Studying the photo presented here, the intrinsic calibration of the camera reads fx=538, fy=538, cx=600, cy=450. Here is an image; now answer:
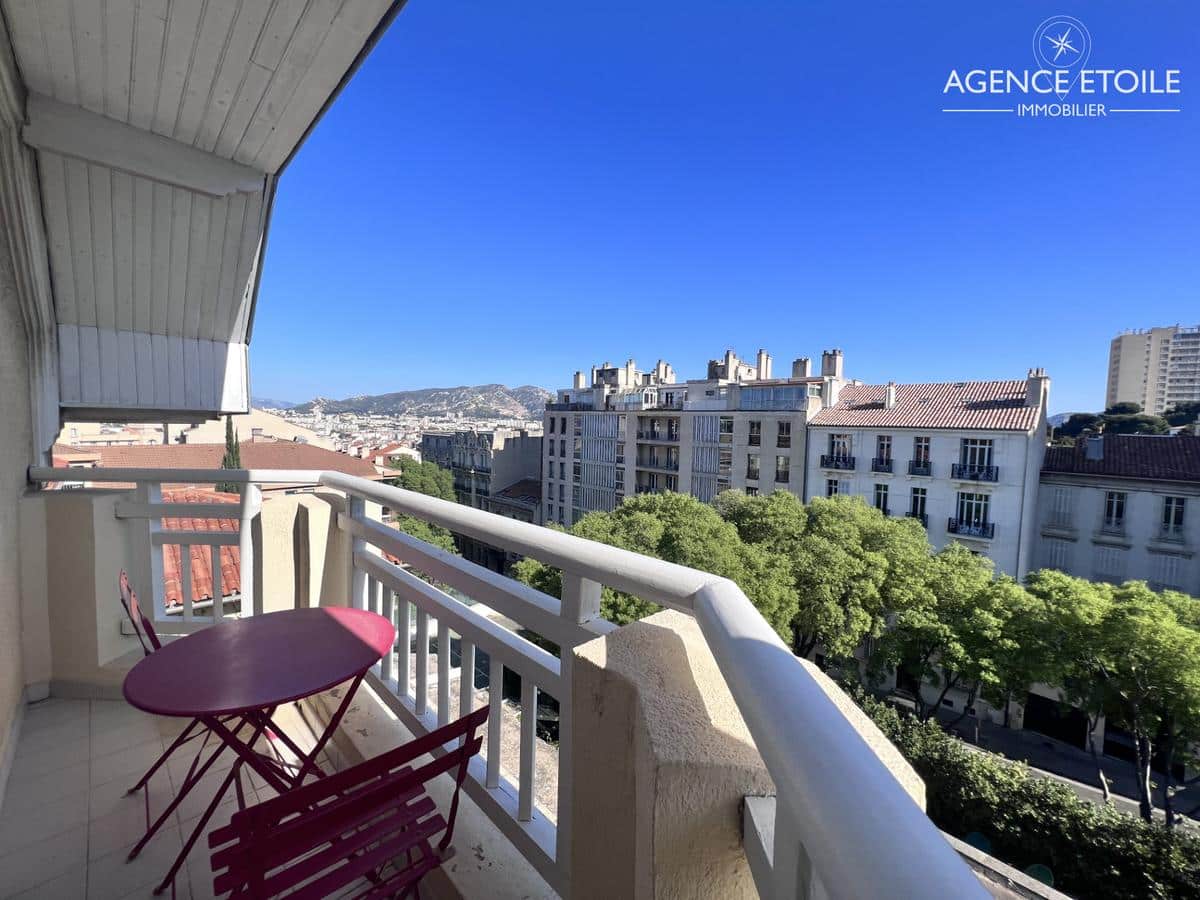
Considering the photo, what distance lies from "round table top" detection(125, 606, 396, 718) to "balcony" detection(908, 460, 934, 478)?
21.5 meters

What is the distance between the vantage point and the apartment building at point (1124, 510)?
625 inches

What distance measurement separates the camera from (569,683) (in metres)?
1.09

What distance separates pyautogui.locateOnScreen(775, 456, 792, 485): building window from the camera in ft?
76.0

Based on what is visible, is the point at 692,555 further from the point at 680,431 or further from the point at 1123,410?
the point at 1123,410

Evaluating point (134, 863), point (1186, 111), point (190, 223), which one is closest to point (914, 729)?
point (134, 863)

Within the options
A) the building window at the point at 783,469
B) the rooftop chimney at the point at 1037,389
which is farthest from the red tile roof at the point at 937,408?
the building window at the point at 783,469

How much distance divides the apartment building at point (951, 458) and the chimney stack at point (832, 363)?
2975 mm

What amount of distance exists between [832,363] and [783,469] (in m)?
5.80

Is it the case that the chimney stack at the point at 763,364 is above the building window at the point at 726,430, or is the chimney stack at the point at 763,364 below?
above

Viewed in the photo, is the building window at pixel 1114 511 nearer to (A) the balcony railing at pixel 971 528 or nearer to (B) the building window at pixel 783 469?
(A) the balcony railing at pixel 971 528

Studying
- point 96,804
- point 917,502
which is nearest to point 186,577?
point 96,804

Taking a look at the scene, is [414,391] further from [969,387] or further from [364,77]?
[364,77]

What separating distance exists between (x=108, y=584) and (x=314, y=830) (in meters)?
2.39

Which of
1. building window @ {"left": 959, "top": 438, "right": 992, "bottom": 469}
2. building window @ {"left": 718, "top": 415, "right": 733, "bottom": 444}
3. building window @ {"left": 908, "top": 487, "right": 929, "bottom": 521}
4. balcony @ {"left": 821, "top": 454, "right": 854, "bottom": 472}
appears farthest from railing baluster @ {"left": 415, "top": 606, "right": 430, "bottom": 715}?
building window @ {"left": 718, "top": 415, "right": 733, "bottom": 444}
